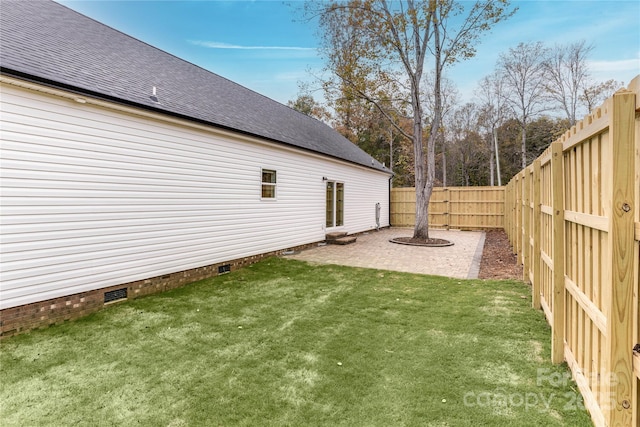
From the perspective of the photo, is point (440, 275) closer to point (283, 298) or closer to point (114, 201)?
point (283, 298)

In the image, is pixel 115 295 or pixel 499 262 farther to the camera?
pixel 499 262

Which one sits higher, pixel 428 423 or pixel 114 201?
pixel 114 201

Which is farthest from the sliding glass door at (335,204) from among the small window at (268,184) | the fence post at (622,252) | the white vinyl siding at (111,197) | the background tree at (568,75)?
the background tree at (568,75)

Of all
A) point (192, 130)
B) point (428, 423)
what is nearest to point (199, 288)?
point (192, 130)

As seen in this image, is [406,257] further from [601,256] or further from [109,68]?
[109,68]

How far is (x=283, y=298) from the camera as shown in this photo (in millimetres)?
5484

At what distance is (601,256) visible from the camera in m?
2.02

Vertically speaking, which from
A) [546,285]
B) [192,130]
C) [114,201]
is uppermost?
[192,130]

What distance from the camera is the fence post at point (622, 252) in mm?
1617

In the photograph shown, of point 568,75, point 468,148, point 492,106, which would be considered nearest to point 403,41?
point 568,75

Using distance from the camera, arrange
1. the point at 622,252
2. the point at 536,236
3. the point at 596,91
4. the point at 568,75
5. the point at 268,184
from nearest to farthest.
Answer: the point at 622,252
the point at 536,236
the point at 268,184
the point at 596,91
the point at 568,75

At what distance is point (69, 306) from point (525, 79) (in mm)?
29640

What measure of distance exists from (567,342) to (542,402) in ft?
2.44

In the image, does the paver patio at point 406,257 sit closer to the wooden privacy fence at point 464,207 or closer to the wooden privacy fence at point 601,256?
the wooden privacy fence at point 601,256
